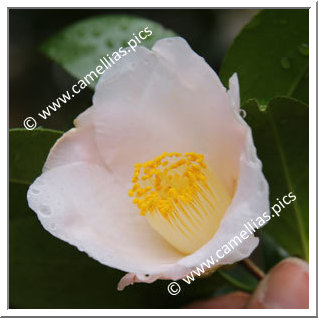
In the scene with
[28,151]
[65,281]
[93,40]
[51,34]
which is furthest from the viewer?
[51,34]

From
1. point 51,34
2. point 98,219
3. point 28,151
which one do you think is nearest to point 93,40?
point 28,151

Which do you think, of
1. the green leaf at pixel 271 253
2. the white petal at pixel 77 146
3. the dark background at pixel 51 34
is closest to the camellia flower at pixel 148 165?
the white petal at pixel 77 146

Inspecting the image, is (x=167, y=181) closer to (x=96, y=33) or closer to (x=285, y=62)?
(x=285, y=62)

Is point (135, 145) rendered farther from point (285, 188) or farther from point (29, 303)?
point (29, 303)

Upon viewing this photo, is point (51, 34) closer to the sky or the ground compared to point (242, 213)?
closer to the sky

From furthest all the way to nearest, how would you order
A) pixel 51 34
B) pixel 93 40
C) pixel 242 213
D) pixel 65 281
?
1. pixel 51 34
2. pixel 93 40
3. pixel 65 281
4. pixel 242 213

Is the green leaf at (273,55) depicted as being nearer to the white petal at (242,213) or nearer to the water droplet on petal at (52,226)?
the white petal at (242,213)
